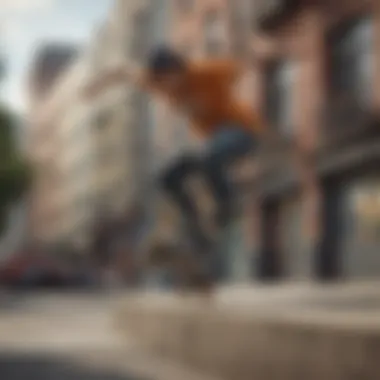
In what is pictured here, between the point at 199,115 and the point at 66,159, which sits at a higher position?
the point at 66,159

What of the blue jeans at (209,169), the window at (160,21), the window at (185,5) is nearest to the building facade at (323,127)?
the window at (160,21)

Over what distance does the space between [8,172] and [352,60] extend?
12073 millimetres

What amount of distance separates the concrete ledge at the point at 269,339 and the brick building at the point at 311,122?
6.41 meters

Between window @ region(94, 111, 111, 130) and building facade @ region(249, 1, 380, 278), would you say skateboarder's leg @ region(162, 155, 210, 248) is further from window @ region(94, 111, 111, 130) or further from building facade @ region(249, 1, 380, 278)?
window @ region(94, 111, 111, 130)

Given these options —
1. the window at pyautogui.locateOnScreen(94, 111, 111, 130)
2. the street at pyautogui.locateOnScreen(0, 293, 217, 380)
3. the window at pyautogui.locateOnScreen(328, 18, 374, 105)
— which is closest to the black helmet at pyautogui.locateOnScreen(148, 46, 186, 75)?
the street at pyautogui.locateOnScreen(0, 293, 217, 380)

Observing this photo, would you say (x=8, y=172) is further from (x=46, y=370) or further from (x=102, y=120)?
(x=46, y=370)

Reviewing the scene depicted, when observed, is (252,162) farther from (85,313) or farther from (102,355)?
(102,355)

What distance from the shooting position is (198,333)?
11.3m

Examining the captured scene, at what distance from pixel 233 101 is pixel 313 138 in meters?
8.45

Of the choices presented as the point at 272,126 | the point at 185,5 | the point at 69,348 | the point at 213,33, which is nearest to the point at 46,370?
the point at 69,348

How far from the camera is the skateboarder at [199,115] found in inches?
499

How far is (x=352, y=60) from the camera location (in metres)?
21.7

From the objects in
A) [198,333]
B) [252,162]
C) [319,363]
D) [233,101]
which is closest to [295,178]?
[252,162]

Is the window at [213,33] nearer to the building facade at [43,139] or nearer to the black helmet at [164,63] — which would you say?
the building facade at [43,139]
